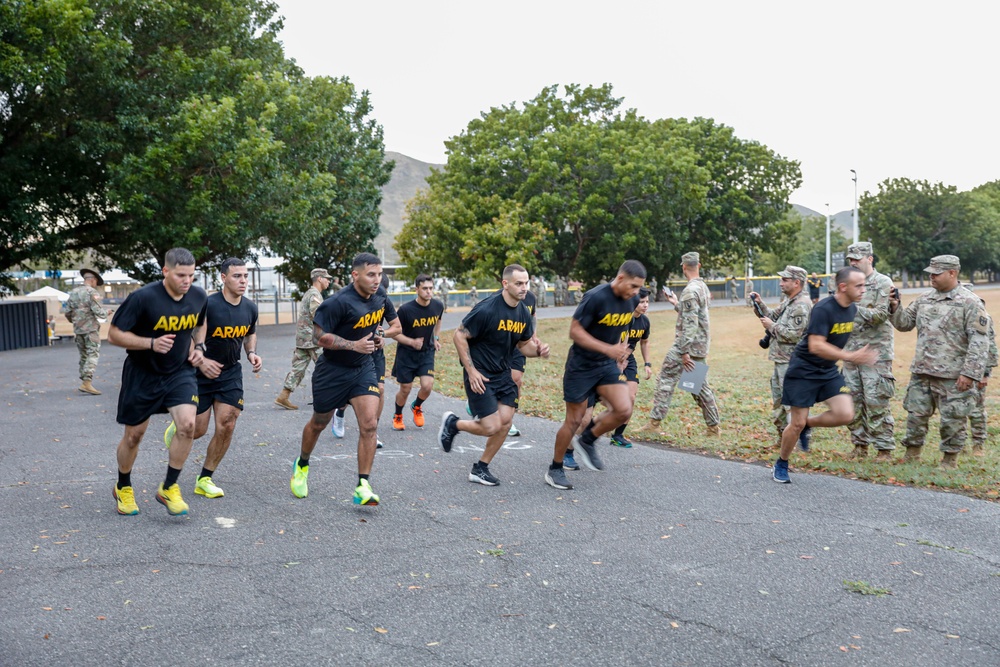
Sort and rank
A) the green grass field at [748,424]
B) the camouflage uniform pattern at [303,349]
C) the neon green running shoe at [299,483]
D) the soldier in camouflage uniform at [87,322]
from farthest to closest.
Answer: the soldier in camouflage uniform at [87,322], the camouflage uniform pattern at [303,349], the green grass field at [748,424], the neon green running shoe at [299,483]

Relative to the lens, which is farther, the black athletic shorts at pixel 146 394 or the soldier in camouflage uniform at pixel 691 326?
the soldier in camouflage uniform at pixel 691 326

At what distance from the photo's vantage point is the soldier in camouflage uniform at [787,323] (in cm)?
948

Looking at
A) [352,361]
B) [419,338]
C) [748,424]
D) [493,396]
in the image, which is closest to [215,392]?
[352,361]

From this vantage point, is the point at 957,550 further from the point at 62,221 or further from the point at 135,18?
the point at 62,221

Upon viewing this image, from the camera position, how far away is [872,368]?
29.7ft

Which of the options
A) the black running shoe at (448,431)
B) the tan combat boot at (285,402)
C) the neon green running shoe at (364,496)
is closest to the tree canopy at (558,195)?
the tan combat boot at (285,402)

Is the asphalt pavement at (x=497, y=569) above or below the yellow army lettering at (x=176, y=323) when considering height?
below

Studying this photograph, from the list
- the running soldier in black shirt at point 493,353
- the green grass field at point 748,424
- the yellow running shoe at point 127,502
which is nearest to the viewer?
the yellow running shoe at point 127,502

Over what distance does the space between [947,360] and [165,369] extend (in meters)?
6.91

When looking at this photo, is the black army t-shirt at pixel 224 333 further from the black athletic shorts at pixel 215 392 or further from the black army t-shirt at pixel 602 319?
the black army t-shirt at pixel 602 319

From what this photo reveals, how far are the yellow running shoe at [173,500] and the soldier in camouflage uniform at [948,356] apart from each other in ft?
21.5

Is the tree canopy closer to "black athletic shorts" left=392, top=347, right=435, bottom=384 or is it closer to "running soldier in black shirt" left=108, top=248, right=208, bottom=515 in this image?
"black athletic shorts" left=392, top=347, right=435, bottom=384

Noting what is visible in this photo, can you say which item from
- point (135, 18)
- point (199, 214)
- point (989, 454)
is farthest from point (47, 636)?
point (135, 18)

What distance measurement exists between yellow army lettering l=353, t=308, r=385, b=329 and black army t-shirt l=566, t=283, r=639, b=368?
1.62 m
